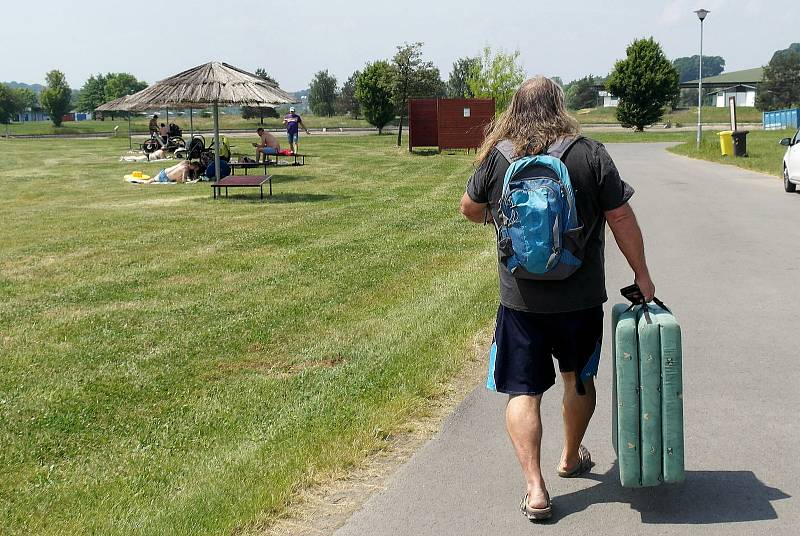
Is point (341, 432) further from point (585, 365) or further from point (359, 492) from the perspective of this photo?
point (585, 365)

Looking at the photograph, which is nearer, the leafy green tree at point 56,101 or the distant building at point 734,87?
the leafy green tree at point 56,101

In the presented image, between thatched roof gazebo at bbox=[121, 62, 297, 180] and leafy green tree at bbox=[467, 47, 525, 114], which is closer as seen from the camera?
thatched roof gazebo at bbox=[121, 62, 297, 180]

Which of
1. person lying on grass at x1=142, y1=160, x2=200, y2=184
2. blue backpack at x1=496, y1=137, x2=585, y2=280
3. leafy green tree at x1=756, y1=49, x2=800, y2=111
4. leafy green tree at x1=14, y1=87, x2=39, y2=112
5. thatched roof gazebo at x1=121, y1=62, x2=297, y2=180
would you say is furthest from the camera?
leafy green tree at x1=14, y1=87, x2=39, y2=112

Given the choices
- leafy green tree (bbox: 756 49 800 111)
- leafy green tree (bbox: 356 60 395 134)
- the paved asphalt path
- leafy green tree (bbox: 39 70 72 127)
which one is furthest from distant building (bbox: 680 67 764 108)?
the paved asphalt path

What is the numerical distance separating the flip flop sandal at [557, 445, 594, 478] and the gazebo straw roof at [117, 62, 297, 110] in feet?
50.9

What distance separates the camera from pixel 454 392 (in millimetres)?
5836

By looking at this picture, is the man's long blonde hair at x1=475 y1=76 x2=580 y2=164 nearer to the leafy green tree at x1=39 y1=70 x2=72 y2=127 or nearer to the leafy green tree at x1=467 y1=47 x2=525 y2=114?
the leafy green tree at x1=467 y1=47 x2=525 y2=114

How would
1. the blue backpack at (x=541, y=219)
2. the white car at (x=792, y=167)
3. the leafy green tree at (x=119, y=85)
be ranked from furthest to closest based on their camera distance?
the leafy green tree at (x=119, y=85)
the white car at (x=792, y=167)
the blue backpack at (x=541, y=219)

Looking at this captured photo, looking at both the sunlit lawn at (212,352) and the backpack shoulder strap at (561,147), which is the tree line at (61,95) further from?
the backpack shoulder strap at (561,147)

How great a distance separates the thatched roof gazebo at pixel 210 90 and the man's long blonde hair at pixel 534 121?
15.5m

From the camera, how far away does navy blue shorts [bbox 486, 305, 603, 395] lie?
157 inches

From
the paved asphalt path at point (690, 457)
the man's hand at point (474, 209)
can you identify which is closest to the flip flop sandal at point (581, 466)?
the paved asphalt path at point (690, 457)

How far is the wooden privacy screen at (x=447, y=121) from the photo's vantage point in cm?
3400

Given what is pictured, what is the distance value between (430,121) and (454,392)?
29499 millimetres
